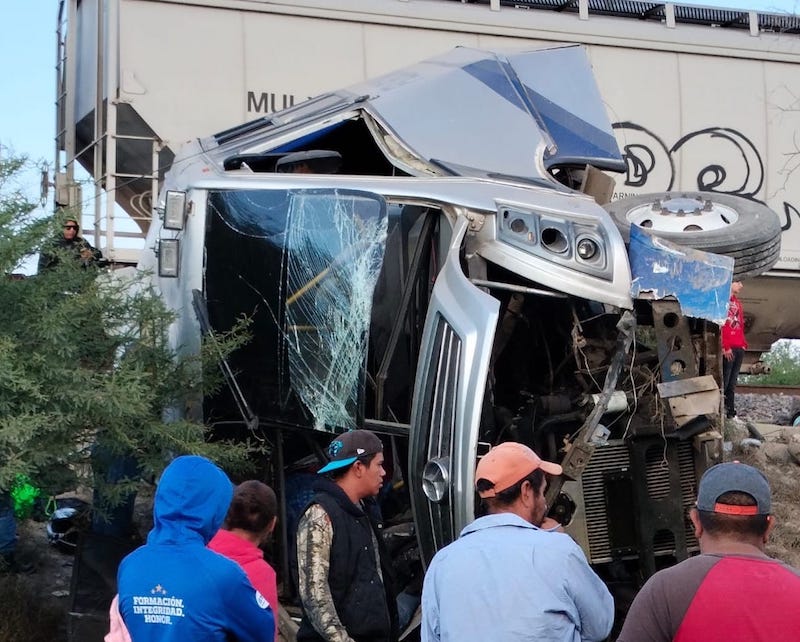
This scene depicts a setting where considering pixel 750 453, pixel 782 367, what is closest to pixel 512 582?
pixel 750 453

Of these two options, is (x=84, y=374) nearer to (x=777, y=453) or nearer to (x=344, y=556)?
(x=344, y=556)

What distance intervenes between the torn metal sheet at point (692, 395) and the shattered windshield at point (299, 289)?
1275 mm

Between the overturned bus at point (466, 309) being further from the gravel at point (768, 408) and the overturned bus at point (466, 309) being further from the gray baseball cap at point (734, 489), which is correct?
the gravel at point (768, 408)

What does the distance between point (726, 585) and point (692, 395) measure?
2358 millimetres

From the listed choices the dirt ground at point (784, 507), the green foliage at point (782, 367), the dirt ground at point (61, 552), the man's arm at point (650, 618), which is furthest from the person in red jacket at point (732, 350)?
the green foliage at point (782, 367)

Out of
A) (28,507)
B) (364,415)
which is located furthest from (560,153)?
(28,507)

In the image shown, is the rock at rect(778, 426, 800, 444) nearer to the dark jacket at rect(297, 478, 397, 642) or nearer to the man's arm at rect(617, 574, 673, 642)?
the dark jacket at rect(297, 478, 397, 642)

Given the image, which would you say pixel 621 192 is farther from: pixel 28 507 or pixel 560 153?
pixel 28 507

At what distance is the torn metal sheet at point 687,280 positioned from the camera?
15.4 ft

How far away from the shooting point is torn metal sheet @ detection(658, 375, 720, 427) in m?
4.73

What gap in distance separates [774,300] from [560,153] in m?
7.69

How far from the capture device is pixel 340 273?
499cm

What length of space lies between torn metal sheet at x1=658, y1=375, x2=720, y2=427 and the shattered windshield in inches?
A: 50.2

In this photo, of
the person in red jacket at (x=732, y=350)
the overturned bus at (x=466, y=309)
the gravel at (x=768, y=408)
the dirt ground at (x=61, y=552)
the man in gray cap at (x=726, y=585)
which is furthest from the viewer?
the gravel at (x=768, y=408)
